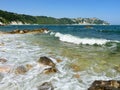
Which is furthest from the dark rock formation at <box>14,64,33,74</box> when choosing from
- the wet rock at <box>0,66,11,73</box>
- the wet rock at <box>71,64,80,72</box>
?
the wet rock at <box>71,64,80,72</box>

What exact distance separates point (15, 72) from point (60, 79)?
2.36 m

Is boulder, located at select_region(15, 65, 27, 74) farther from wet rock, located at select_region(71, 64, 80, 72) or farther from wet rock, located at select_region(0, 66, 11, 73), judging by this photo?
wet rock, located at select_region(71, 64, 80, 72)

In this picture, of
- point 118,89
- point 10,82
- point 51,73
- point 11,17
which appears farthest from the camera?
point 11,17

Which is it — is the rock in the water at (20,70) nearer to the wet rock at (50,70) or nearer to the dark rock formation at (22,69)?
the dark rock formation at (22,69)

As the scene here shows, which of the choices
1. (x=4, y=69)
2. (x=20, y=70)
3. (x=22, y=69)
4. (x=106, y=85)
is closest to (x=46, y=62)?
(x=22, y=69)

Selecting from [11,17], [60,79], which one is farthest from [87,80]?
[11,17]

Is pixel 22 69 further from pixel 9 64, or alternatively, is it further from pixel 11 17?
pixel 11 17

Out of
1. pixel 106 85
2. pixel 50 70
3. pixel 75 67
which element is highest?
pixel 106 85

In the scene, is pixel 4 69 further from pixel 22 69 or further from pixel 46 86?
pixel 46 86

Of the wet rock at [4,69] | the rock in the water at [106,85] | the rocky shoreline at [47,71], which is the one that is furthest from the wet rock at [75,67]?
the wet rock at [4,69]

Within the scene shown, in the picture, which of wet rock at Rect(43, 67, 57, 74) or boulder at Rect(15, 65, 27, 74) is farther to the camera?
boulder at Rect(15, 65, 27, 74)

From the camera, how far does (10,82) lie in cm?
1140

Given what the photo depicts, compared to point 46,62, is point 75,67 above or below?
below

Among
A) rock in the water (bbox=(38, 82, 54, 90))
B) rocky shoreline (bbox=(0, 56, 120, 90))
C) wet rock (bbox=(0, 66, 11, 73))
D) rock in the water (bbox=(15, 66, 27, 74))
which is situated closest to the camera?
rocky shoreline (bbox=(0, 56, 120, 90))
